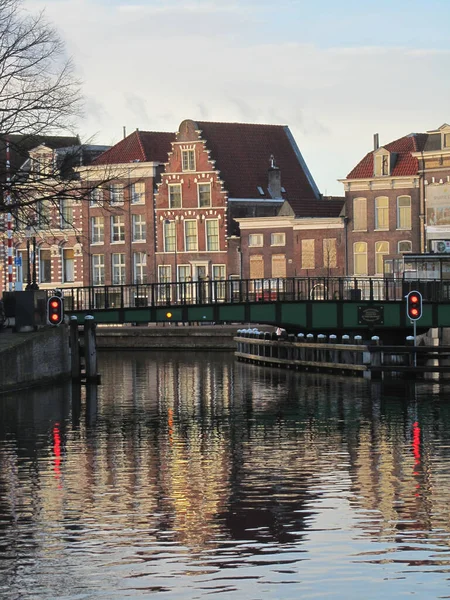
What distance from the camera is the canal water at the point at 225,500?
1664 cm

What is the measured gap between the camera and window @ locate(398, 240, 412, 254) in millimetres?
84125

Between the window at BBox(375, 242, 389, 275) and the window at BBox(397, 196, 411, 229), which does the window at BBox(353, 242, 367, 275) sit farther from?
the window at BBox(397, 196, 411, 229)

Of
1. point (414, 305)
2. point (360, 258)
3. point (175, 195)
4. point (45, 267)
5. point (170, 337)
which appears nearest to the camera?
point (414, 305)

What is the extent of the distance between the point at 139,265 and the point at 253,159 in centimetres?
1081

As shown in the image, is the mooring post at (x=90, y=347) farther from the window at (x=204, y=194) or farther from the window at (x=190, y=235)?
the window at (x=190, y=235)

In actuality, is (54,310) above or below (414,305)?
above

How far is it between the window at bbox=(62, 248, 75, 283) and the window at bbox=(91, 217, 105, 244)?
101 inches

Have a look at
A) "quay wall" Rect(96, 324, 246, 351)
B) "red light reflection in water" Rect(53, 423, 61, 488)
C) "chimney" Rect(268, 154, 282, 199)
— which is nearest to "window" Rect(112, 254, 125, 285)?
"quay wall" Rect(96, 324, 246, 351)

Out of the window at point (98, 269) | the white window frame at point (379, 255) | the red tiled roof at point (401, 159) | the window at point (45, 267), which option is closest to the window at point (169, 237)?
the window at point (98, 269)

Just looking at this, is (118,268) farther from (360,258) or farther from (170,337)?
(360,258)

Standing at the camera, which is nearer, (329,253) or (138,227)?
(329,253)

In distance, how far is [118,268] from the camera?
100750mm

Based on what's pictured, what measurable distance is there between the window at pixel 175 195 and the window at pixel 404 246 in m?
18.5

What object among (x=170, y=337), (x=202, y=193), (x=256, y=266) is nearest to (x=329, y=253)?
(x=256, y=266)
